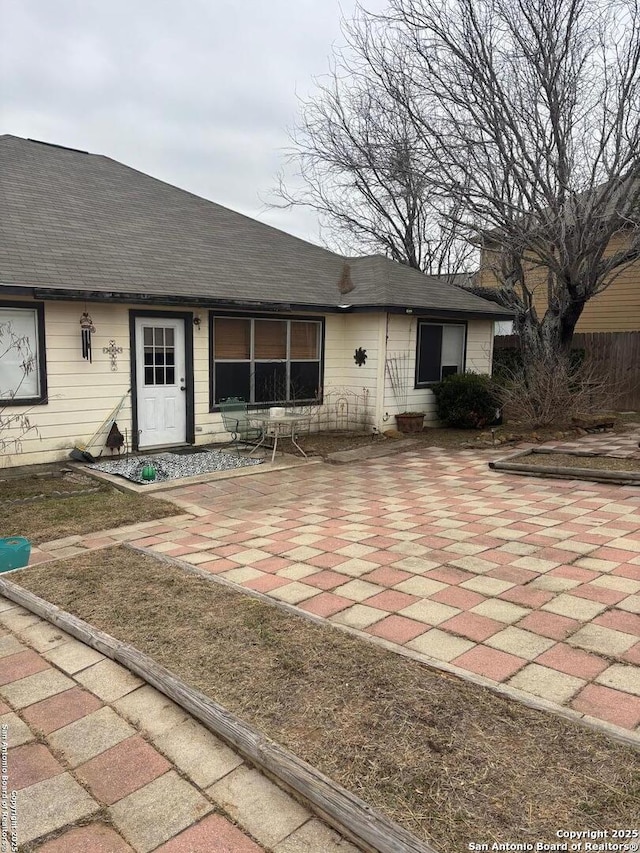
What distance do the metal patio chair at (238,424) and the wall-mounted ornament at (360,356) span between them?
241 centimetres

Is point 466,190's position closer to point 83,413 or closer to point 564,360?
point 564,360

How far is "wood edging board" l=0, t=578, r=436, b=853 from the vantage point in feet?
6.07

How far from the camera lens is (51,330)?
7.85m

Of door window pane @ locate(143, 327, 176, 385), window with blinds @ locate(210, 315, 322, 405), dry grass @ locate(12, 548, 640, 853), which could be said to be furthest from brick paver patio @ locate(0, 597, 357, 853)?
window with blinds @ locate(210, 315, 322, 405)

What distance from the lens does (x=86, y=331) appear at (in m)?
8.09

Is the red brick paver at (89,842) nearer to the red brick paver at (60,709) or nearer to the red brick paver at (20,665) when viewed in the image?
the red brick paver at (60,709)

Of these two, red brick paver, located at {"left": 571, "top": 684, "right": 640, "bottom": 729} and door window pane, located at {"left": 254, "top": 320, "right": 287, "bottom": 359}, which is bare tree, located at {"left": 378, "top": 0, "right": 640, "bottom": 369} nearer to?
door window pane, located at {"left": 254, "top": 320, "right": 287, "bottom": 359}

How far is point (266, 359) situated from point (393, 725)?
8.36 meters

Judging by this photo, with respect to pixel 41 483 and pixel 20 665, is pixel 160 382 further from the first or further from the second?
pixel 20 665

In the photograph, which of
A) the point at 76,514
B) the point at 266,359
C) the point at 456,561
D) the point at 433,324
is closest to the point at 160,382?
the point at 266,359

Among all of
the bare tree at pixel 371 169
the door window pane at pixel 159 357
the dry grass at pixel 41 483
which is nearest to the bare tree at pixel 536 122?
the bare tree at pixel 371 169

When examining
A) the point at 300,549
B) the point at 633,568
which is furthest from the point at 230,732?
the point at 633,568

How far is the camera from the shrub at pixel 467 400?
11.2 meters

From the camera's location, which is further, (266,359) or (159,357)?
(266,359)
